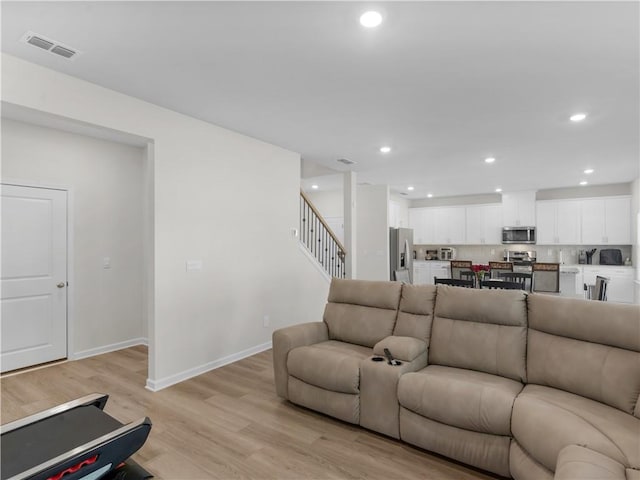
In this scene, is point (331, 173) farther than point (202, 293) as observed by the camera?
Yes

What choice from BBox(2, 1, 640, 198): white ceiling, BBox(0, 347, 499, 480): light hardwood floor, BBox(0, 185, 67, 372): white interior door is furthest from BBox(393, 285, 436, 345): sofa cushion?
BBox(0, 185, 67, 372): white interior door

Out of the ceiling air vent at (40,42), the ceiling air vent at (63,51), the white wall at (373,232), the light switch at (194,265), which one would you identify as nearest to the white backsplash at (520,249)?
the white wall at (373,232)

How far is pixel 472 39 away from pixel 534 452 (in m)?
2.46

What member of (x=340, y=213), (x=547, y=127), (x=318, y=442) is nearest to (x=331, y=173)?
(x=340, y=213)

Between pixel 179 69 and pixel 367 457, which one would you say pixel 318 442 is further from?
pixel 179 69

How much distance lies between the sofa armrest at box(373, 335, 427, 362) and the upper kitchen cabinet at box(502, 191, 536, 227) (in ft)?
23.0

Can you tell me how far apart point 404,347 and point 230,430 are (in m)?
1.47

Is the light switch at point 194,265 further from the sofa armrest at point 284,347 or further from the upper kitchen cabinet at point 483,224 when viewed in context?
the upper kitchen cabinet at point 483,224

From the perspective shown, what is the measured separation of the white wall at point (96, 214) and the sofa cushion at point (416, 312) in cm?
376

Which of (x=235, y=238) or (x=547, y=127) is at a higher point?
(x=547, y=127)

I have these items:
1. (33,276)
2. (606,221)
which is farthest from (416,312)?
(606,221)

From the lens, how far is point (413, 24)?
2.13m

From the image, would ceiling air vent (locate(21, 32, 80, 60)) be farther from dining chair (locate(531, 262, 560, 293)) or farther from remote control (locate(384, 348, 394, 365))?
dining chair (locate(531, 262, 560, 293))

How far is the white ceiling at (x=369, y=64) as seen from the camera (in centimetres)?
204
